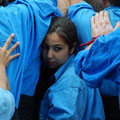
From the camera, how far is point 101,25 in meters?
1.58

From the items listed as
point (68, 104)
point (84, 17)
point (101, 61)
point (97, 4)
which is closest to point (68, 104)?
point (68, 104)

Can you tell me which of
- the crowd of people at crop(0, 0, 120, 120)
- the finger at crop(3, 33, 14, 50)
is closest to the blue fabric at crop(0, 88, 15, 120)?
the crowd of people at crop(0, 0, 120, 120)

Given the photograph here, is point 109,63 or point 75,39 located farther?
point 75,39

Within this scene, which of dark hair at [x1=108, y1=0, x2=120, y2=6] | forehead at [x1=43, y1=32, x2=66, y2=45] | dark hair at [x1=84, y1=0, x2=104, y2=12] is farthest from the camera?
dark hair at [x1=84, y1=0, x2=104, y2=12]

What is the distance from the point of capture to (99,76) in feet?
3.75

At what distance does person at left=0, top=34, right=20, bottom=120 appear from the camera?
1068mm

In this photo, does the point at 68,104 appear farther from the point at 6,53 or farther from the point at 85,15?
the point at 85,15

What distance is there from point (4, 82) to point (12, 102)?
0.27 metres

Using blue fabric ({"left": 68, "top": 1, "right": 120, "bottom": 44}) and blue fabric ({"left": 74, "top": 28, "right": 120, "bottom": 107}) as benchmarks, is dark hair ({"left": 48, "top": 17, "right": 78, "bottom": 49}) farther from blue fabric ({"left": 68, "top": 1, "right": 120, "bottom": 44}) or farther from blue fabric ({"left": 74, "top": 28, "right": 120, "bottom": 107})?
blue fabric ({"left": 74, "top": 28, "right": 120, "bottom": 107})

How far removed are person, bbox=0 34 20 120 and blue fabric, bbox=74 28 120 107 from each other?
1.22ft

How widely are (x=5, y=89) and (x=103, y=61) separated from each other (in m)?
0.54

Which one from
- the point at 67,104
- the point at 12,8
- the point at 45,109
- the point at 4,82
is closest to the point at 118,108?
the point at 67,104

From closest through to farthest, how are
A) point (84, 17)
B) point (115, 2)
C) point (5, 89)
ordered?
point (5, 89), point (115, 2), point (84, 17)

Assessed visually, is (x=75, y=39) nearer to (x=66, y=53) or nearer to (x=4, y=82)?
(x=66, y=53)
